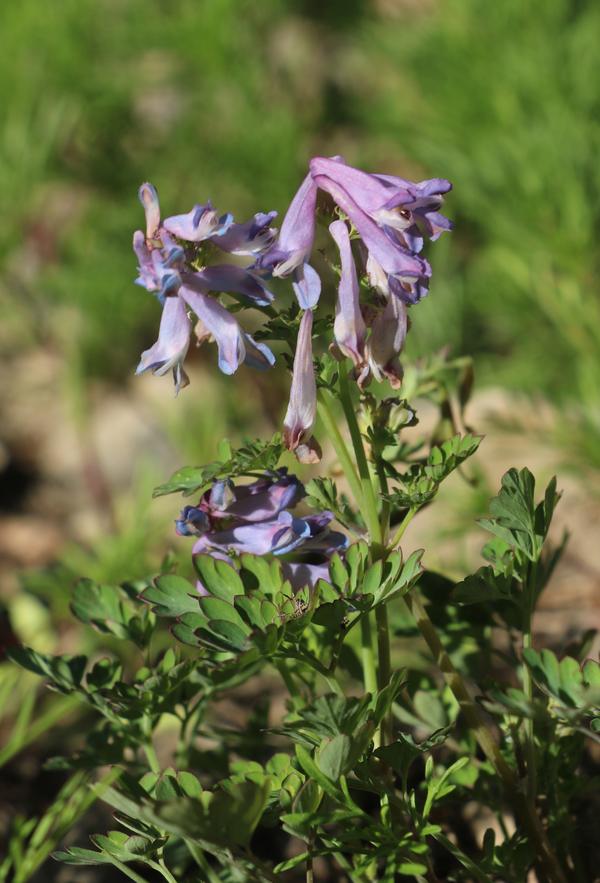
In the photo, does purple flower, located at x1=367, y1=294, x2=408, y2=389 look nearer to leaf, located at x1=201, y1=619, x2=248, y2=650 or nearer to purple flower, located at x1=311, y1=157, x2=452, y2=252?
purple flower, located at x1=311, y1=157, x2=452, y2=252

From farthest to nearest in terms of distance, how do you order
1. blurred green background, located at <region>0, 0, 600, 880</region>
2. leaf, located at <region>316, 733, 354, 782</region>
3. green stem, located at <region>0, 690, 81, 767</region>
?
blurred green background, located at <region>0, 0, 600, 880</region>, green stem, located at <region>0, 690, 81, 767</region>, leaf, located at <region>316, 733, 354, 782</region>

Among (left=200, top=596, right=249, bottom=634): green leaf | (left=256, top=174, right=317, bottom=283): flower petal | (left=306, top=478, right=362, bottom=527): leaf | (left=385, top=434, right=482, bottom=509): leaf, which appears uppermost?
(left=256, top=174, right=317, bottom=283): flower petal

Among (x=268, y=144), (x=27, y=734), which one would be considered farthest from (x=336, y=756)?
(x=268, y=144)

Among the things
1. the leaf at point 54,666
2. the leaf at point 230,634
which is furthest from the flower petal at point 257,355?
the leaf at point 54,666

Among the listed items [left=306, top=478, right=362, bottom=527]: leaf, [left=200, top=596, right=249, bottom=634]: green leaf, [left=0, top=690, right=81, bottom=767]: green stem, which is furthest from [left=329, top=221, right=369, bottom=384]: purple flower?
[left=0, top=690, right=81, bottom=767]: green stem

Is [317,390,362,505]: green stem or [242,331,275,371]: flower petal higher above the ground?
[242,331,275,371]: flower petal

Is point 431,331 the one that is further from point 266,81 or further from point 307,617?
point 307,617

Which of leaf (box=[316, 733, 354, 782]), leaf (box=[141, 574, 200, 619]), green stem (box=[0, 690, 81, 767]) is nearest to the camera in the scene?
leaf (box=[316, 733, 354, 782])

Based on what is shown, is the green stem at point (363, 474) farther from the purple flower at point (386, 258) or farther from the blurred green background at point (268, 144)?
the blurred green background at point (268, 144)

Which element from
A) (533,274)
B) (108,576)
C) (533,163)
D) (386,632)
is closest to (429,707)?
(386,632)

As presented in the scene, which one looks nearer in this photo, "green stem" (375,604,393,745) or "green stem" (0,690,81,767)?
"green stem" (375,604,393,745)
